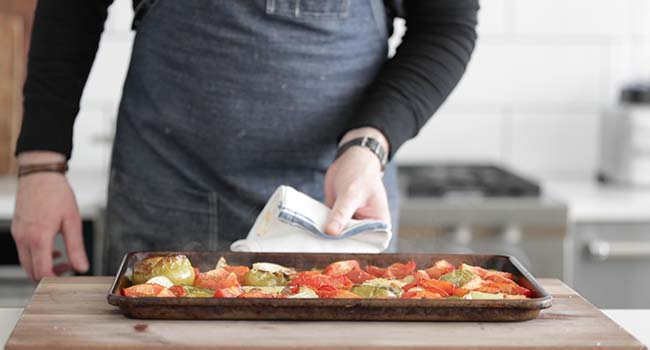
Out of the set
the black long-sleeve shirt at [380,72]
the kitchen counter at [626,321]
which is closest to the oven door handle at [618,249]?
the black long-sleeve shirt at [380,72]

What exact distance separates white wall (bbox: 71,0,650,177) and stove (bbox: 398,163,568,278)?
502 mm

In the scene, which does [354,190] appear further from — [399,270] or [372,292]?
[372,292]

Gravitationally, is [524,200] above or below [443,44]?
below

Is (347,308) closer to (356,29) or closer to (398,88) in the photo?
(398,88)

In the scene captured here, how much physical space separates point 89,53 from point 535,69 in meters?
1.65

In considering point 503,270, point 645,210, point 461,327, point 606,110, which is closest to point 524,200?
point 645,210

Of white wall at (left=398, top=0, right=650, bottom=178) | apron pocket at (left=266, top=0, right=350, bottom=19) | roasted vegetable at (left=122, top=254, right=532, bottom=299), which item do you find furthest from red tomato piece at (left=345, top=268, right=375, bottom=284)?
white wall at (left=398, top=0, right=650, bottom=178)

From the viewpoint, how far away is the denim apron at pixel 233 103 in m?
1.59

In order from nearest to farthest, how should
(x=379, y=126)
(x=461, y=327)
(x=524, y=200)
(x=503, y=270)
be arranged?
(x=461, y=327) → (x=503, y=270) → (x=379, y=126) → (x=524, y=200)

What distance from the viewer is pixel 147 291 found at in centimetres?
106

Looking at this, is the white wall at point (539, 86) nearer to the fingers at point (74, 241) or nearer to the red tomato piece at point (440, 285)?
the fingers at point (74, 241)

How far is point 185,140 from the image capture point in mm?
1621

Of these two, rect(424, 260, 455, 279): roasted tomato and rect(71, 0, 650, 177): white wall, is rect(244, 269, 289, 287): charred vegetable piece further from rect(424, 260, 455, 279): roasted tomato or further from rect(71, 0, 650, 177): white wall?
rect(71, 0, 650, 177): white wall

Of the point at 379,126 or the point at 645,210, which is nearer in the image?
the point at 379,126
